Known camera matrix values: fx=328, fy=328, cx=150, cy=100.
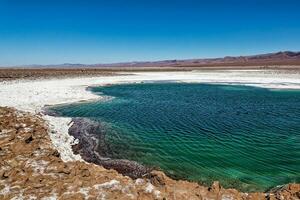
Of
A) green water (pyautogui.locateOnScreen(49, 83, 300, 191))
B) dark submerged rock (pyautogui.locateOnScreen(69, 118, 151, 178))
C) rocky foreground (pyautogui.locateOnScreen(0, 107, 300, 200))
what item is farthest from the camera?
dark submerged rock (pyautogui.locateOnScreen(69, 118, 151, 178))

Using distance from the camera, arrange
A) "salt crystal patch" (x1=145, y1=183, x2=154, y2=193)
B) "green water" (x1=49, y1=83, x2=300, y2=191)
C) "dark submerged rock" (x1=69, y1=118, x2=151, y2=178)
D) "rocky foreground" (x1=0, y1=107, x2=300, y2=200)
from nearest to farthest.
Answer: "rocky foreground" (x1=0, y1=107, x2=300, y2=200) → "salt crystal patch" (x1=145, y1=183, x2=154, y2=193) → "green water" (x1=49, y1=83, x2=300, y2=191) → "dark submerged rock" (x1=69, y1=118, x2=151, y2=178)

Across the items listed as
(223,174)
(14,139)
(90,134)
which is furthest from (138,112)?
(223,174)

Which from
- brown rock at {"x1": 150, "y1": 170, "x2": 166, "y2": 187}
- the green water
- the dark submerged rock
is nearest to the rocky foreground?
brown rock at {"x1": 150, "y1": 170, "x2": 166, "y2": 187}

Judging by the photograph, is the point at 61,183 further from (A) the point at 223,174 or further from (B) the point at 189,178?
(A) the point at 223,174

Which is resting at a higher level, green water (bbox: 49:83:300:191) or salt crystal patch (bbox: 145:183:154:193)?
salt crystal patch (bbox: 145:183:154:193)

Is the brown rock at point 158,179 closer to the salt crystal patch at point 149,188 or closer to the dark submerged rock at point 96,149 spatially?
the salt crystal patch at point 149,188

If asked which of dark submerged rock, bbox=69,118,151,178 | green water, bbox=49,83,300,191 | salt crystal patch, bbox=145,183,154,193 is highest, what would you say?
salt crystal patch, bbox=145,183,154,193

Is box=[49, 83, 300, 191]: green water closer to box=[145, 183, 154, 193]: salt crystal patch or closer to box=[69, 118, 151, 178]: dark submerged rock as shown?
box=[69, 118, 151, 178]: dark submerged rock
